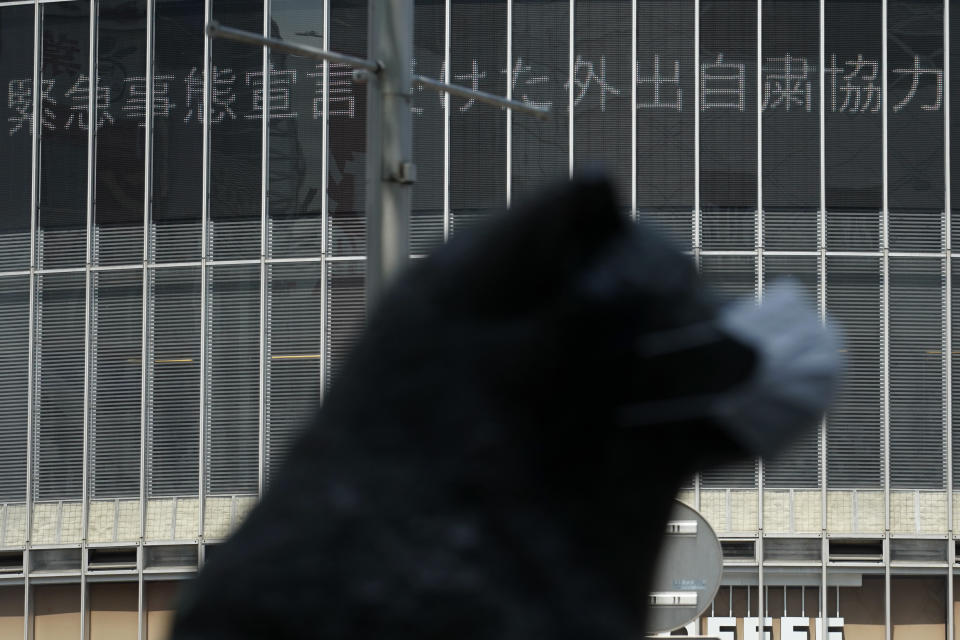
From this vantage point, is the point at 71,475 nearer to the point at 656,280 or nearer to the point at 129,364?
the point at 129,364

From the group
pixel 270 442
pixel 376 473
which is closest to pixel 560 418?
pixel 376 473

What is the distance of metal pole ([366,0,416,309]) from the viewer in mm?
6621

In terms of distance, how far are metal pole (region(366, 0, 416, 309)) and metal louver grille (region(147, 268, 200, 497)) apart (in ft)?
31.9

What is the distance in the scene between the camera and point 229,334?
15883 millimetres

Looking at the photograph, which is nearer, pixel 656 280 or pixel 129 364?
pixel 656 280

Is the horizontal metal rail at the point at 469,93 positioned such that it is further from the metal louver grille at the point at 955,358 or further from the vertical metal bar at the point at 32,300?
the vertical metal bar at the point at 32,300

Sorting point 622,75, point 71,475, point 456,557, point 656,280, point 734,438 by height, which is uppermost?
point 622,75

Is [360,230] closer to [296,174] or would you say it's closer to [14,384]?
[296,174]

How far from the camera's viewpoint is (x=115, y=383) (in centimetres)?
1605

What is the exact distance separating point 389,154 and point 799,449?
9.64 metres

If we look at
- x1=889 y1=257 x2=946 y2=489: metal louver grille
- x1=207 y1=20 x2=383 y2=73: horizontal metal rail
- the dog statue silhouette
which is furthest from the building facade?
the dog statue silhouette

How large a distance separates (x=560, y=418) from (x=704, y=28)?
1509 centimetres

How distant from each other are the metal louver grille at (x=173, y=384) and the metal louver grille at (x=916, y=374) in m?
8.59

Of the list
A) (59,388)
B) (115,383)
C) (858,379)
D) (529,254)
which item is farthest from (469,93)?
(59,388)
